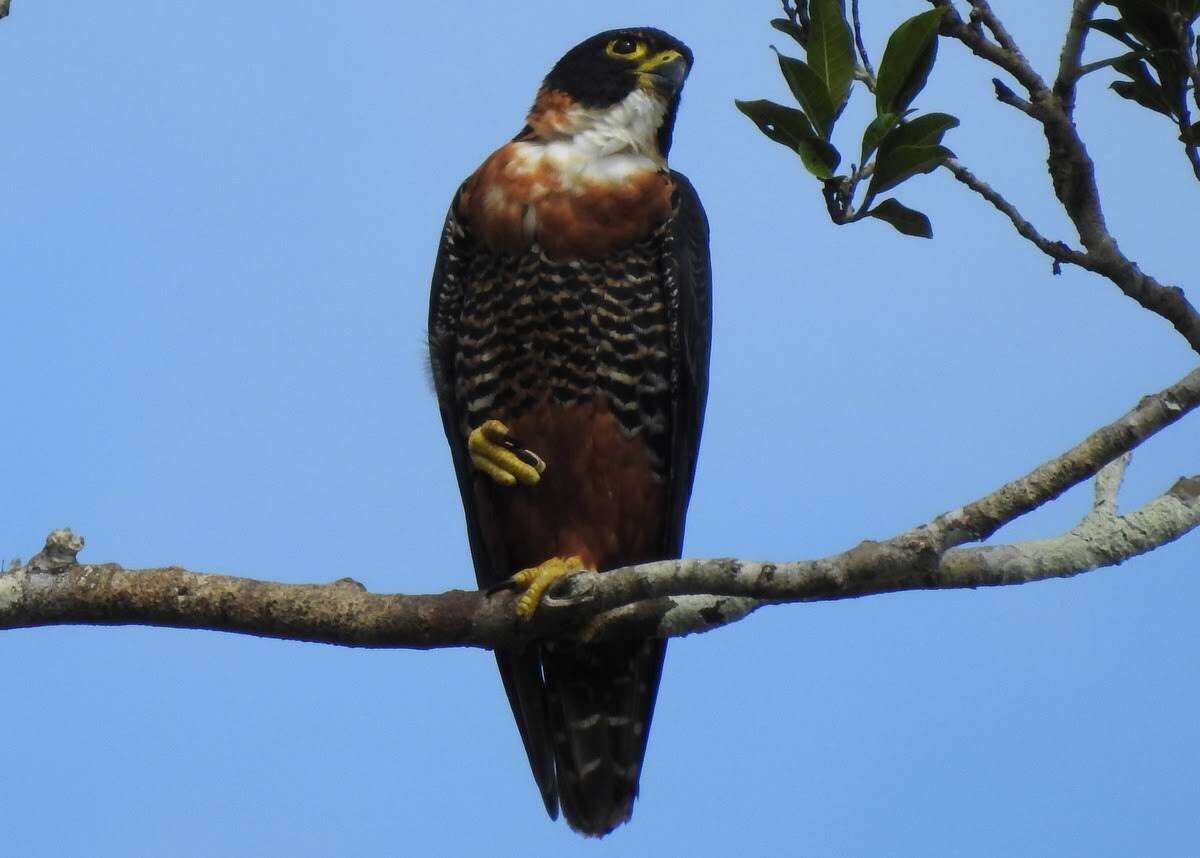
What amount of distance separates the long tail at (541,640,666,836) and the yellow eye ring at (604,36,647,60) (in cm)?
175

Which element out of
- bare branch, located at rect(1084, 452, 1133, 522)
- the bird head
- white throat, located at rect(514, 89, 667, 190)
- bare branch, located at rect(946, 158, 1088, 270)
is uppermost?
the bird head

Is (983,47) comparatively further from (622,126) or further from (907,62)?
(622,126)

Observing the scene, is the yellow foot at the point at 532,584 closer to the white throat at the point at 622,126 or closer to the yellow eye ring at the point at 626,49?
the white throat at the point at 622,126

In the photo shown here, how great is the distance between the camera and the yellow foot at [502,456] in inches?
154

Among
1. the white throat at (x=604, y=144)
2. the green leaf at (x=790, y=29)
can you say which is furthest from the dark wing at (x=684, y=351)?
the green leaf at (x=790, y=29)

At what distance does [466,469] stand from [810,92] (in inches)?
69.7

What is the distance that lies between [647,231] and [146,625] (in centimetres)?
169

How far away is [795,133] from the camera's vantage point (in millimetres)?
2670

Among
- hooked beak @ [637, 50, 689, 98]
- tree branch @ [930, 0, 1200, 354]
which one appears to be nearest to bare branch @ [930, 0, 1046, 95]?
tree branch @ [930, 0, 1200, 354]

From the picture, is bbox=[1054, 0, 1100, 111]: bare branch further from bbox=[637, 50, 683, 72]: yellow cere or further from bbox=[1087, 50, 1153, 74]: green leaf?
bbox=[637, 50, 683, 72]: yellow cere

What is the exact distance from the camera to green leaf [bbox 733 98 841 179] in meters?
2.59

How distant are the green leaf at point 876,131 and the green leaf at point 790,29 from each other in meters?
0.26

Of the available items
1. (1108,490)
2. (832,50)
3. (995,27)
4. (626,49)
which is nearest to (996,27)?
(995,27)

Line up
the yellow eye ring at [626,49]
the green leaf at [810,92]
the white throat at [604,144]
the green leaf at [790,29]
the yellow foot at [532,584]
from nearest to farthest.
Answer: the green leaf at [810,92] → the green leaf at [790,29] → the yellow foot at [532,584] → the white throat at [604,144] → the yellow eye ring at [626,49]
